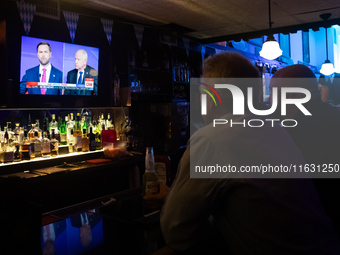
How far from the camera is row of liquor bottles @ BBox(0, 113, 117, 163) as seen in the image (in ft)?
10.6

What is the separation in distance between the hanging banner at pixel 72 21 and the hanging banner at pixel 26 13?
402mm

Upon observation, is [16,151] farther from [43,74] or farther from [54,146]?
[43,74]

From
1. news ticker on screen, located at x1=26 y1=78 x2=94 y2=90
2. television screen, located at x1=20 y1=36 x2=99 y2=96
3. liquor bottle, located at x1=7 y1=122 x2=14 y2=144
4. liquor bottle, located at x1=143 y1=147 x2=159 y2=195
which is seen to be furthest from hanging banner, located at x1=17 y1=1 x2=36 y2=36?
liquor bottle, located at x1=143 y1=147 x2=159 y2=195

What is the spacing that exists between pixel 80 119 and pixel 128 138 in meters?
0.77

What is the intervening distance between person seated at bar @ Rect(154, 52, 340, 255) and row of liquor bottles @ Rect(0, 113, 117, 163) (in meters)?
2.57

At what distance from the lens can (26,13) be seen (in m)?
3.18

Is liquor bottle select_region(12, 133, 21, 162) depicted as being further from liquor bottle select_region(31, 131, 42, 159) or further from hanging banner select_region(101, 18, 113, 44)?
hanging banner select_region(101, 18, 113, 44)

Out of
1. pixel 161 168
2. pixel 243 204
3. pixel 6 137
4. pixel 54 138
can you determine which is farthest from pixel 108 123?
pixel 243 204

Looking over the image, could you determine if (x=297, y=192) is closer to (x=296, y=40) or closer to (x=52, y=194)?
(x=52, y=194)

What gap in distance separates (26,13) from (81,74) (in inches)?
36.8

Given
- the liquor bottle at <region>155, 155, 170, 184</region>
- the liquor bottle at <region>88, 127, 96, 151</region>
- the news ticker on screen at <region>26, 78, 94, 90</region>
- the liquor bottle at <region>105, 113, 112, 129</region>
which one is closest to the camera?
the liquor bottle at <region>155, 155, 170, 184</region>

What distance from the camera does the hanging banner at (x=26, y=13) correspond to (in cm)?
313

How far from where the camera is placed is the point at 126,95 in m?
4.35

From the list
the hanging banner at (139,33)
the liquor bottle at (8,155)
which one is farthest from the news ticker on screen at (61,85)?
the hanging banner at (139,33)
